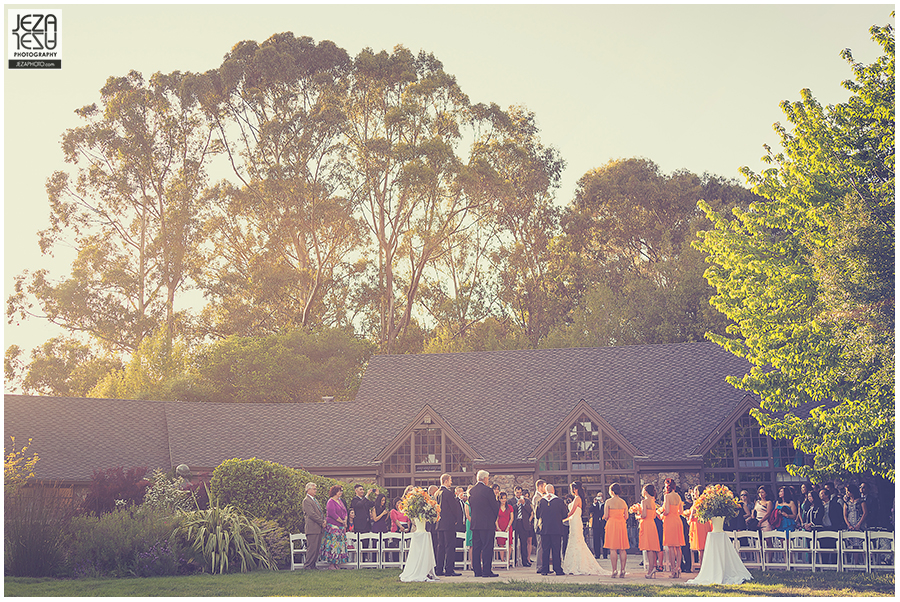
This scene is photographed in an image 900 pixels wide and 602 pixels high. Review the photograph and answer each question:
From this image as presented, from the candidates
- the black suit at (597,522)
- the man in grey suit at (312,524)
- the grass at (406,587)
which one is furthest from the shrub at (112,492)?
the black suit at (597,522)

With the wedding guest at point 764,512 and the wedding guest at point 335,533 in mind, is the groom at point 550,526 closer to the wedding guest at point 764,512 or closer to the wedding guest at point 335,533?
the wedding guest at point 335,533

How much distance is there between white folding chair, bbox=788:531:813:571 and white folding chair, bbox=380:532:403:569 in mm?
7852

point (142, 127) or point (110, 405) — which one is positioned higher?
point (142, 127)

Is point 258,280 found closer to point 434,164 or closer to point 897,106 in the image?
point 434,164

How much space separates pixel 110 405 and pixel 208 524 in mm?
18052

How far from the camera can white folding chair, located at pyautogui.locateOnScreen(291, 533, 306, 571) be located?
18.8 metres

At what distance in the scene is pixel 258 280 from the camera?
53.5 m

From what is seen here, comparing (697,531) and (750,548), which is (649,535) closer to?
(697,531)

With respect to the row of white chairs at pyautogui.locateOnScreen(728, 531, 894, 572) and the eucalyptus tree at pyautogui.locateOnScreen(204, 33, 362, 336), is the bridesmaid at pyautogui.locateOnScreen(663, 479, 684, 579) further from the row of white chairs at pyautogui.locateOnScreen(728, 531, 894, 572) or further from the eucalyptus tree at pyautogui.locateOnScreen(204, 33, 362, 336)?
the eucalyptus tree at pyautogui.locateOnScreen(204, 33, 362, 336)

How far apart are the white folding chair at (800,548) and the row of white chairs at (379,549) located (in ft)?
18.6

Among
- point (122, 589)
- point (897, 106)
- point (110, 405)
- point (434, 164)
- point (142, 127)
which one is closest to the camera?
point (122, 589)

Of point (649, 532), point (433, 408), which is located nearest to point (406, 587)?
point (649, 532)

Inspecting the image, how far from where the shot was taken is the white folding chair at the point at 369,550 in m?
19.1

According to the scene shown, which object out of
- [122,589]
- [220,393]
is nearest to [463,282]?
[220,393]
